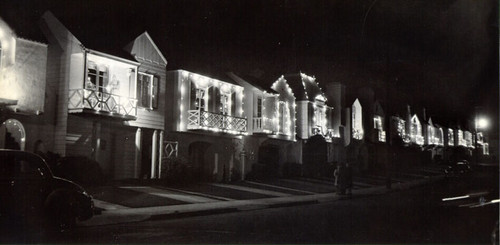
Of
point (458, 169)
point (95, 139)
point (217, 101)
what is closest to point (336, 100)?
point (458, 169)

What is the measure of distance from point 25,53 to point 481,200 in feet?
58.1

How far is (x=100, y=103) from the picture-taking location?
73.6 feet

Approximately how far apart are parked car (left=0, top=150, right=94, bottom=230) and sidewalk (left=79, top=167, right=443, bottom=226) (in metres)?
1.49

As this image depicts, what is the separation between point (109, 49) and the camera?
933 inches

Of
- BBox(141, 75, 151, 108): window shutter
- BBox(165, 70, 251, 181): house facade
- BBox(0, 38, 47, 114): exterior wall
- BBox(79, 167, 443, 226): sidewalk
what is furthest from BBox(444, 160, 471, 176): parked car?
BBox(0, 38, 47, 114): exterior wall

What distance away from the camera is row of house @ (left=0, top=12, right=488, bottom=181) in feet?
69.7

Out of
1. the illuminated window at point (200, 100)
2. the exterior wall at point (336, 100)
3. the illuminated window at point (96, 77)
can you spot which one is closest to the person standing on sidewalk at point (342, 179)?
the illuminated window at point (200, 100)

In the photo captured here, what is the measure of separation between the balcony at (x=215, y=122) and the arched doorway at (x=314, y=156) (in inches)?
375

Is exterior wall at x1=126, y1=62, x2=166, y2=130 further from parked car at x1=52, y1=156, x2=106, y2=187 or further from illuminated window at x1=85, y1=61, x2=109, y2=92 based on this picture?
parked car at x1=52, y1=156, x2=106, y2=187

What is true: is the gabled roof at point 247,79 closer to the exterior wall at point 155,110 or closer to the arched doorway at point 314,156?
the exterior wall at point 155,110

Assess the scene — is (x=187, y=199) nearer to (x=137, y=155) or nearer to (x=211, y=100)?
(x=137, y=155)

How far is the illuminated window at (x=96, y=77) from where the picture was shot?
73.8 feet

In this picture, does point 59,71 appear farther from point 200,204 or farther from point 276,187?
point 276,187

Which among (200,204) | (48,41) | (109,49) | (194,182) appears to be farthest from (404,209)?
(48,41)
